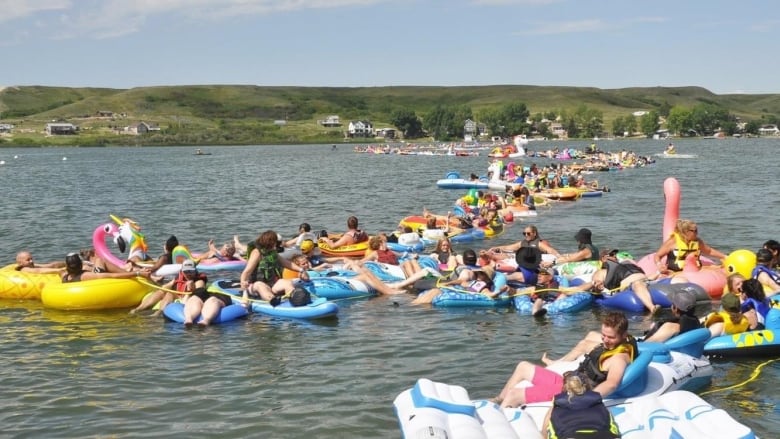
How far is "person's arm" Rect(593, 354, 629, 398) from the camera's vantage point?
8000 mm

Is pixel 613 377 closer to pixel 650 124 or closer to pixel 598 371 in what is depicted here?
pixel 598 371

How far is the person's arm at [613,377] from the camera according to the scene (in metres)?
8.00

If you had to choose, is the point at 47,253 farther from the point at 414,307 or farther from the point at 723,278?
the point at 723,278

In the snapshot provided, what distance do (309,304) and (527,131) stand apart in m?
171

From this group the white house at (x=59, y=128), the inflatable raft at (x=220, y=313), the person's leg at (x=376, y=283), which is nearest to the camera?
A: the inflatable raft at (x=220, y=313)

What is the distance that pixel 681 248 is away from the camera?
A: 571 inches

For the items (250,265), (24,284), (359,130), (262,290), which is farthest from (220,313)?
(359,130)

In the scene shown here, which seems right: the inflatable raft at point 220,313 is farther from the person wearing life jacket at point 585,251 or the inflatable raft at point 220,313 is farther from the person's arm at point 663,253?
the person's arm at point 663,253

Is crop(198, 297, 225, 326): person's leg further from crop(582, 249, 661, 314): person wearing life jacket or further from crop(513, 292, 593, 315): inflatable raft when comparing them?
crop(582, 249, 661, 314): person wearing life jacket

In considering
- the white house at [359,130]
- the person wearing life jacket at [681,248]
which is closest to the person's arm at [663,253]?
the person wearing life jacket at [681,248]

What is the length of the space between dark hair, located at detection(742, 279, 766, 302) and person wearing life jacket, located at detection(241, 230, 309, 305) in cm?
739

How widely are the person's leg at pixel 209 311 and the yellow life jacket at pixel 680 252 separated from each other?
8.27m

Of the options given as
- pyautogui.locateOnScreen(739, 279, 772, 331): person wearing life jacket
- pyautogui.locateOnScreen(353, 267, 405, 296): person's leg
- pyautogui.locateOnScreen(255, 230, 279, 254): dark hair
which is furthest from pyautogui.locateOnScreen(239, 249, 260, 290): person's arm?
pyautogui.locateOnScreen(739, 279, 772, 331): person wearing life jacket

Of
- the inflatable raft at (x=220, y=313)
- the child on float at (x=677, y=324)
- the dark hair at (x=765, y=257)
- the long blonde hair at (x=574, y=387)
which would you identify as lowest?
the inflatable raft at (x=220, y=313)
